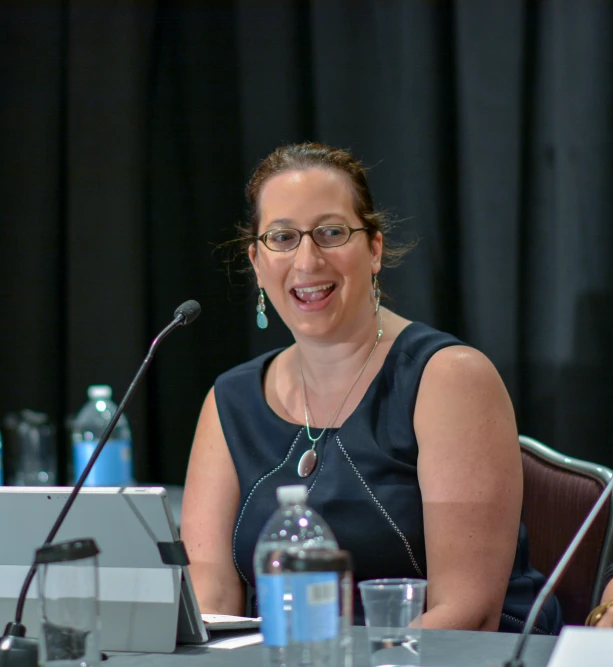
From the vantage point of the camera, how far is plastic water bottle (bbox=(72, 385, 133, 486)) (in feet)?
10.2

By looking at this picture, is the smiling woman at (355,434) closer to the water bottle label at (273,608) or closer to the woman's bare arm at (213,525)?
the woman's bare arm at (213,525)

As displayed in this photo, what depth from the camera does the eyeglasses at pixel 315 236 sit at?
1904 millimetres

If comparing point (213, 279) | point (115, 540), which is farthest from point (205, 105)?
point (115, 540)

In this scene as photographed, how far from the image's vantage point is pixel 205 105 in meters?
3.07

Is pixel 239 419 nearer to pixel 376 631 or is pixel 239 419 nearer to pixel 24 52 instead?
pixel 376 631

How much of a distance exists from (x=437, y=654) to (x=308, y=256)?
904 mm

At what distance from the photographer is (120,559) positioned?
1208mm

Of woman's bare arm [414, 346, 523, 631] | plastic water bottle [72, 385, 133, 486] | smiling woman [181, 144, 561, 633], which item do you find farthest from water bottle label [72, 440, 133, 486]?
woman's bare arm [414, 346, 523, 631]

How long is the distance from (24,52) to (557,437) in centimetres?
215

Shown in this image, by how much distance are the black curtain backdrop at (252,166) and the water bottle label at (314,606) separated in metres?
1.73

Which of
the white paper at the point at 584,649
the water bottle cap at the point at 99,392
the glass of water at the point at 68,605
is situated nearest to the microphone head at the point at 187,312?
the glass of water at the point at 68,605

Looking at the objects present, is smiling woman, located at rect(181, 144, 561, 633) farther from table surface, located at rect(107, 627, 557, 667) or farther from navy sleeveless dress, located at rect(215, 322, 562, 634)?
table surface, located at rect(107, 627, 557, 667)

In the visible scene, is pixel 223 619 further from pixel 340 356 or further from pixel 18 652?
pixel 340 356

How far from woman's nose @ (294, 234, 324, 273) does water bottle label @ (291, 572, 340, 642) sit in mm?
1009
